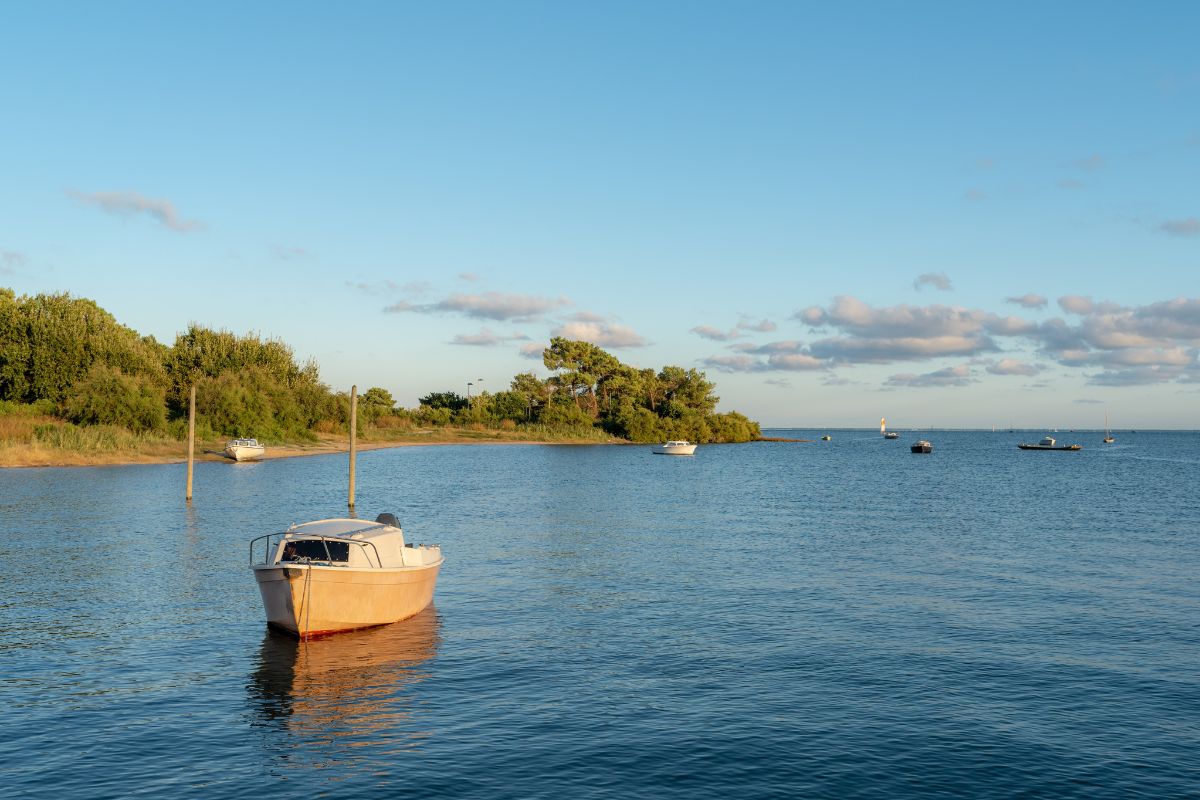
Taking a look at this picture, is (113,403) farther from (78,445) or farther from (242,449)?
(242,449)

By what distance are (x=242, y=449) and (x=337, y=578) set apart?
3538 inches

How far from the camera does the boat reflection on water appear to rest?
18109 mm

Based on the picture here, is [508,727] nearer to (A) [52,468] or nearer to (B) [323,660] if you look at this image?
(B) [323,660]

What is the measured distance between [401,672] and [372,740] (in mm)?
4790

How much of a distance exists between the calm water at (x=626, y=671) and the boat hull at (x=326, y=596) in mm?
521

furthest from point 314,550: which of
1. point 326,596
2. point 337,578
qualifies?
point 326,596

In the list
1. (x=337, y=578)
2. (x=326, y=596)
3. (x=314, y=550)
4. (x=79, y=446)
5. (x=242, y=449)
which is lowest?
(x=326, y=596)

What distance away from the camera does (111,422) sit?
10644 cm

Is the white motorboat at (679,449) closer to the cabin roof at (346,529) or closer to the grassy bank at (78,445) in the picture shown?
the grassy bank at (78,445)

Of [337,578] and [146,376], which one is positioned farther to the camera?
[146,376]

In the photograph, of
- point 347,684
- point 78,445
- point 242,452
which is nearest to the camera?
point 347,684

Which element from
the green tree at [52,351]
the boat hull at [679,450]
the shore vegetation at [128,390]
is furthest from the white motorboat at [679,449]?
the green tree at [52,351]

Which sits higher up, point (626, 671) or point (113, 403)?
point (113, 403)

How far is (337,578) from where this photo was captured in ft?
81.5
